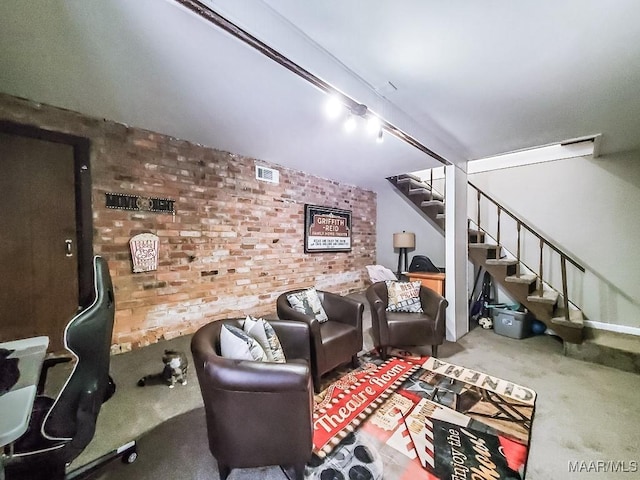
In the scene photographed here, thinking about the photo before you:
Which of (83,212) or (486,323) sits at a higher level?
(83,212)

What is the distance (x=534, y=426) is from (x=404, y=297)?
1477 mm

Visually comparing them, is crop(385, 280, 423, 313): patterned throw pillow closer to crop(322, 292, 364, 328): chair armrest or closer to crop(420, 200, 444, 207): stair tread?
crop(322, 292, 364, 328): chair armrest

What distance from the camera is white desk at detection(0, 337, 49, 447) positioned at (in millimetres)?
801

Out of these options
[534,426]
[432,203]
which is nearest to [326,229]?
[432,203]

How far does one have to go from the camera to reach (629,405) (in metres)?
2.04

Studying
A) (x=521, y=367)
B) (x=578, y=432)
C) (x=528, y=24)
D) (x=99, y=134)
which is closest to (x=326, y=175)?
(x=99, y=134)

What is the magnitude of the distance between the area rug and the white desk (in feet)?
4.18

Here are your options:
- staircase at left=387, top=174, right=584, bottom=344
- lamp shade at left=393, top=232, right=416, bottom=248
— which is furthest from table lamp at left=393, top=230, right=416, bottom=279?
staircase at left=387, top=174, right=584, bottom=344

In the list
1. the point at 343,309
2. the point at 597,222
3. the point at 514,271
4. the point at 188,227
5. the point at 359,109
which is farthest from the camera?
the point at 514,271

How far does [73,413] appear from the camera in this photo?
1.08 m

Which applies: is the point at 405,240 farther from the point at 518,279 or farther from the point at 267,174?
the point at 267,174

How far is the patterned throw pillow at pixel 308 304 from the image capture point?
2.45 m

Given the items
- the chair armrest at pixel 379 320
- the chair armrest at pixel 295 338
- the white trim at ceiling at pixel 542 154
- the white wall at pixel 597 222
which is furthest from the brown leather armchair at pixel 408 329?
the white trim at ceiling at pixel 542 154

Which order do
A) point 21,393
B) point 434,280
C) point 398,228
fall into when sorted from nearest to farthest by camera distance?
point 21,393 < point 434,280 < point 398,228
